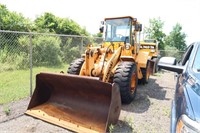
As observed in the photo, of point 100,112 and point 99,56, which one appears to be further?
Result: point 99,56

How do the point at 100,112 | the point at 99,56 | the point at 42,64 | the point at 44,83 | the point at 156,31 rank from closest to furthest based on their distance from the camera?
the point at 100,112 → the point at 44,83 → the point at 99,56 → the point at 42,64 → the point at 156,31

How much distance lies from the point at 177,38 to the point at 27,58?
29.9 m

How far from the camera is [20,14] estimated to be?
44.3 feet

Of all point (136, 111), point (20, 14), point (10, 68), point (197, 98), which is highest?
point (20, 14)

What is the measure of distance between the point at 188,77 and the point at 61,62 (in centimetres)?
779

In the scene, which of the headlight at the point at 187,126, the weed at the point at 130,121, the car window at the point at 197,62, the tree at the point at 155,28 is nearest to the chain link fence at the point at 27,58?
the weed at the point at 130,121

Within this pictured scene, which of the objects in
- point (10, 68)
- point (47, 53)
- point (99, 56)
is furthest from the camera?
point (47, 53)

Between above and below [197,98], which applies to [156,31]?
above

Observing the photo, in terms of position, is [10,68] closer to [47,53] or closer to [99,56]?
[47,53]

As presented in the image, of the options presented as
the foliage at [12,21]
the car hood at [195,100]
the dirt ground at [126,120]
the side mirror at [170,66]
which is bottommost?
the dirt ground at [126,120]

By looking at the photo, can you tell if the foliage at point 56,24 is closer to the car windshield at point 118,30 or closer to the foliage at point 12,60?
the foliage at point 12,60

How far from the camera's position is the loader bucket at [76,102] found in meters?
3.65

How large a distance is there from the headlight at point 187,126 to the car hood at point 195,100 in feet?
0.18

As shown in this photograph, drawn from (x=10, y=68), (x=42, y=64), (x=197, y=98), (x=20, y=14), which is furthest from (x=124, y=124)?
(x=20, y=14)
